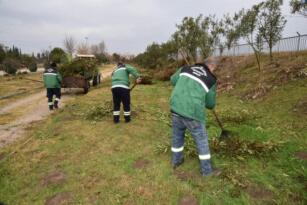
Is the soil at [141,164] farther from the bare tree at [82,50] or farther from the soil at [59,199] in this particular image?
the bare tree at [82,50]

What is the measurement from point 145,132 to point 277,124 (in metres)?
3.28

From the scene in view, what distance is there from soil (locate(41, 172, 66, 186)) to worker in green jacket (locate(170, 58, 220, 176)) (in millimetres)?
2141

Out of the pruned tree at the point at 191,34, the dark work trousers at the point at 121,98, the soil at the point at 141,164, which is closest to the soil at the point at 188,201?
the soil at the point at 141,164

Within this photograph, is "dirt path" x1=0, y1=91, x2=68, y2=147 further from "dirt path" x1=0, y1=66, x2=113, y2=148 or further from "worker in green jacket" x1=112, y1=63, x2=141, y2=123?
"worker in green jacket" x1=112, y1=63, x2=141, y2=123

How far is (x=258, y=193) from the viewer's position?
4.20 metres

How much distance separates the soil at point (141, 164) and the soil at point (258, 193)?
1.82m

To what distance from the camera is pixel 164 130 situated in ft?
24.7

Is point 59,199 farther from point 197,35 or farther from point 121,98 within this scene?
point 197,35

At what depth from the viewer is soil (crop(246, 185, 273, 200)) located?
4099 mm

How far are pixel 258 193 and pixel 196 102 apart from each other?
5.06 ft

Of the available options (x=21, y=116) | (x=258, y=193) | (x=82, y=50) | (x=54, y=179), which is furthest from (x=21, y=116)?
(x=82, y=50)

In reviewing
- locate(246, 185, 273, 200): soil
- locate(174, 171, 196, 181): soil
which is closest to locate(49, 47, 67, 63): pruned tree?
locate(174, 171, 196, 181): soil

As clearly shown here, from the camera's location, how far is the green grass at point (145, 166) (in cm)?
430

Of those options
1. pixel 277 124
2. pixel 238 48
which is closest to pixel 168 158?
pixel 277 124
